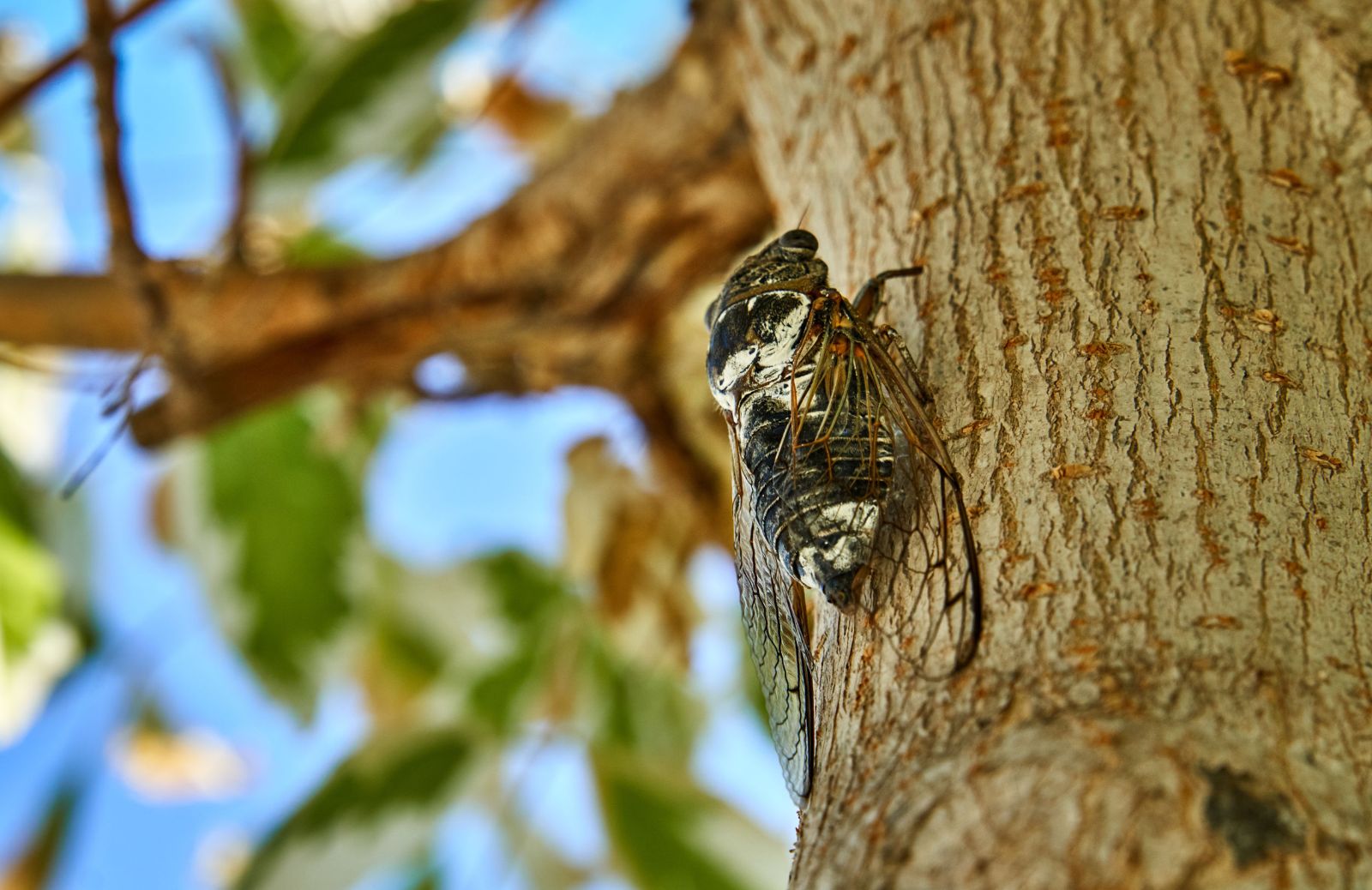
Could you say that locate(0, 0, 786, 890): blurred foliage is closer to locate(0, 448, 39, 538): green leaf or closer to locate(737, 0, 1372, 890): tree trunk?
locate(0, 448, 39, 538): green leaf

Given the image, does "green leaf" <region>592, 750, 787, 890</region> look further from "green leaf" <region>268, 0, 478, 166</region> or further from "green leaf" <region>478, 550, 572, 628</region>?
"green leaf" <region>268, 0, 478, 166</region>

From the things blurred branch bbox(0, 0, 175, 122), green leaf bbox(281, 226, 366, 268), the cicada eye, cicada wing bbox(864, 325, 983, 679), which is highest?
green leaf bbox(281, 226, 366, 268)

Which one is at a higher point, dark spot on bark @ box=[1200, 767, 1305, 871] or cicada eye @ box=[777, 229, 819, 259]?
cicada eye @ box=[777, 229, 819, 259]

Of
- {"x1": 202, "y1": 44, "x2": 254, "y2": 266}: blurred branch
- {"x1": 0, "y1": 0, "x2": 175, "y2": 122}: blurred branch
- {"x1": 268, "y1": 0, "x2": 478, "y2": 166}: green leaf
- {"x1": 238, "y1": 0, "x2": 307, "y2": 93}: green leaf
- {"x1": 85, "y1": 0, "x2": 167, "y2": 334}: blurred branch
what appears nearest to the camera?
{"x1": 85, "y1": 0, "x2": 167, "y2": 334}: blurred branch

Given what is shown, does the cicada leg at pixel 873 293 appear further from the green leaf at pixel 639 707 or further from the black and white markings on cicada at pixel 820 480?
the green leaf at pixel 639 707

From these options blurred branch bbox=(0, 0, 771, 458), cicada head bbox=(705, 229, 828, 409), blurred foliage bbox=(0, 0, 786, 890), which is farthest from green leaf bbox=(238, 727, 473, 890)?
cicada head bbox=(705, 229, 828, 409)

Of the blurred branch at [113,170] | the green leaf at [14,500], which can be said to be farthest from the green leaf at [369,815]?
the green leaf at [14,500]

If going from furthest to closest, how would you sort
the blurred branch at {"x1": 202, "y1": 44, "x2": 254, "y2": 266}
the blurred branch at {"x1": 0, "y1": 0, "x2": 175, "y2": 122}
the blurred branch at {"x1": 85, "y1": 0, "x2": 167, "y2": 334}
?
1. the blurred branch at {"x1": 202, "y1": 44, "x2": 254, "y2": 266}
2. the blurred branch at {"x1": 0, "y1": 0, "x2": 175, "y2": 122}
3. the blurred branch at {"x1": 85, "y1": 0, "x2": 167, "y2": 334}

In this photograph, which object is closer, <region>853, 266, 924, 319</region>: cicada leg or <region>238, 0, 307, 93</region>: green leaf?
<region>853, 266, 924, 319</region>: cicada leg
